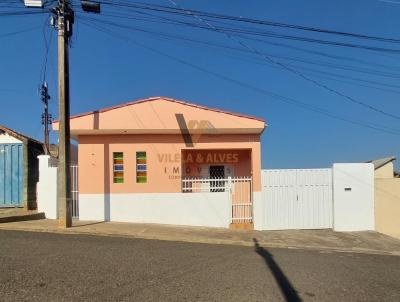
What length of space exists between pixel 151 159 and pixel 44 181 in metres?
3.65

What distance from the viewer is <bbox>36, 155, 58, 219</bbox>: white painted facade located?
1502 centimetres

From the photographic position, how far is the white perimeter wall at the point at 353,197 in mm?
15320

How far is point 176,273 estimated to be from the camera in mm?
7680

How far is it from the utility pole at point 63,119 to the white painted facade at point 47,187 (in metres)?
1.71

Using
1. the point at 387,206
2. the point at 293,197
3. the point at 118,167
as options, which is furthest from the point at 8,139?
the point at 387,206

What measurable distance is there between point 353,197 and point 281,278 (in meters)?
8.57

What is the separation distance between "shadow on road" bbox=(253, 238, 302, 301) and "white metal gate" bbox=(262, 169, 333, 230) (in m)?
4.16

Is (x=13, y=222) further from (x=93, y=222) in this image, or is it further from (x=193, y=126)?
(x=193, y=126)

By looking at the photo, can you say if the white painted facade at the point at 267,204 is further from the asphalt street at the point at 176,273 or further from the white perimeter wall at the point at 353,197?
the asphalt street at the point at 176,273

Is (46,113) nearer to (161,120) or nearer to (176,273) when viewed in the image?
(161,120)

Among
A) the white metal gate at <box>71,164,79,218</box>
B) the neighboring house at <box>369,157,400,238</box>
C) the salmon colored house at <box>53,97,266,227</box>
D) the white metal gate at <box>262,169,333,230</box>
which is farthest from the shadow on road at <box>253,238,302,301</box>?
the white metal gate at <box>71,164,79,218</box>

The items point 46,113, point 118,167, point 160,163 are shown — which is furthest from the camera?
point 46,113

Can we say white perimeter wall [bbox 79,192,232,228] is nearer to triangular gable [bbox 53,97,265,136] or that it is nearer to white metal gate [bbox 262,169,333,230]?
white metal gate [bbox 262,169,333,230]

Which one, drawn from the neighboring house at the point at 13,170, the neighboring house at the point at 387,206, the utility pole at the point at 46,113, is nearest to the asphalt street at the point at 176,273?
the neighboring house at the point at 387,206
